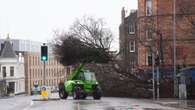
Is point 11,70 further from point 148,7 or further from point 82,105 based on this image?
point 82,105

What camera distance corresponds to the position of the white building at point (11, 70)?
4915 inches

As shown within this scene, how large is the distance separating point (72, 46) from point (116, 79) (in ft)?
146

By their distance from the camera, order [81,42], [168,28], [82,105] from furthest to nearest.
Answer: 1. [81,42]
2. [168,28]
3. [82,105]

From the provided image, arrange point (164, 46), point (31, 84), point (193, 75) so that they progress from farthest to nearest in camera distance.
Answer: point (31, 84) < point (164, 46) < point (193, 75)

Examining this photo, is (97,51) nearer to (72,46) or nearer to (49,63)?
(72,46)

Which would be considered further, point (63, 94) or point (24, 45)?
point (24, 45)

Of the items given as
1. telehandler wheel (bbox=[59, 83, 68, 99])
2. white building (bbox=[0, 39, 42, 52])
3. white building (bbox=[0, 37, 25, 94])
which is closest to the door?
white building (bbox=[0, 37, 25, 94])

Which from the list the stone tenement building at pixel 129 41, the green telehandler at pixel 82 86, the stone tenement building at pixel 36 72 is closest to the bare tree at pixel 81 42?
the stone tenement building at pixel 129 41

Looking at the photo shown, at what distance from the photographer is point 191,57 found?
84562mm

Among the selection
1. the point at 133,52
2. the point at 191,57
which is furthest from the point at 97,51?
the point at 191,57

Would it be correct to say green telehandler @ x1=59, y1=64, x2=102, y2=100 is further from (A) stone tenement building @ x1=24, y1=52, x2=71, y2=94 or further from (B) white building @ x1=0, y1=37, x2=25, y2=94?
(A) stone tenement building @ x1=24, y1=52, x2=71, y2=94

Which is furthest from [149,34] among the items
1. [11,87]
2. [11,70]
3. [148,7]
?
[11,70]

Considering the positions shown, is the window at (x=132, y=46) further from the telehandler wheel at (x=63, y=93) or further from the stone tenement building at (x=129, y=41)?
the telehandler wheel at (x=63, y=93)

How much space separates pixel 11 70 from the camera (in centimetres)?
12756
